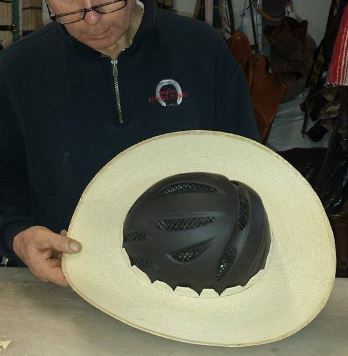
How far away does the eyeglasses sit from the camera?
95 cm

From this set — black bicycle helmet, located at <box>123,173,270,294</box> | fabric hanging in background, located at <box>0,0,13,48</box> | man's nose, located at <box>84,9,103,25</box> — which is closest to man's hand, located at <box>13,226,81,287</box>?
black bicycle helmet, located at <box>123,173,270,294</box>

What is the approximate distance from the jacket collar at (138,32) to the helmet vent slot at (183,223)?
45cm

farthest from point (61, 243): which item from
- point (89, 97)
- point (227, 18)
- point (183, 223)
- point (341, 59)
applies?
point (227, 18)

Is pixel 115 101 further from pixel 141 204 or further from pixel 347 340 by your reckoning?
pixel 347 340

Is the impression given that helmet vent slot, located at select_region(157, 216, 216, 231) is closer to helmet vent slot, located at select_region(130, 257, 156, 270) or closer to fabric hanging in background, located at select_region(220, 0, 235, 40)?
helmet vent slot, located at select_region(130, 257, 156, 270)

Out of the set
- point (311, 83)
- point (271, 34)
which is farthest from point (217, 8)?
point (311, 83)

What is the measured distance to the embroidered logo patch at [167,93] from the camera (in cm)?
112

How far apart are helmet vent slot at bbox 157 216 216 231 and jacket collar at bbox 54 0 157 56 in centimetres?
45

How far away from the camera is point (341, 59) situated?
1907 mm

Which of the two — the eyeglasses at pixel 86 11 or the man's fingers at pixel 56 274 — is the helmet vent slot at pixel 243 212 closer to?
the man's fingers at pixel 56 274

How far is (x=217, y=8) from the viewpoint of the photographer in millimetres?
2418

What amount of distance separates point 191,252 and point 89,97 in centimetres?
46

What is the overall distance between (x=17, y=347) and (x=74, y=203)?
0.40 m

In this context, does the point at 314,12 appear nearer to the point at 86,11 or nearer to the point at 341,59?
the point at 341,59
